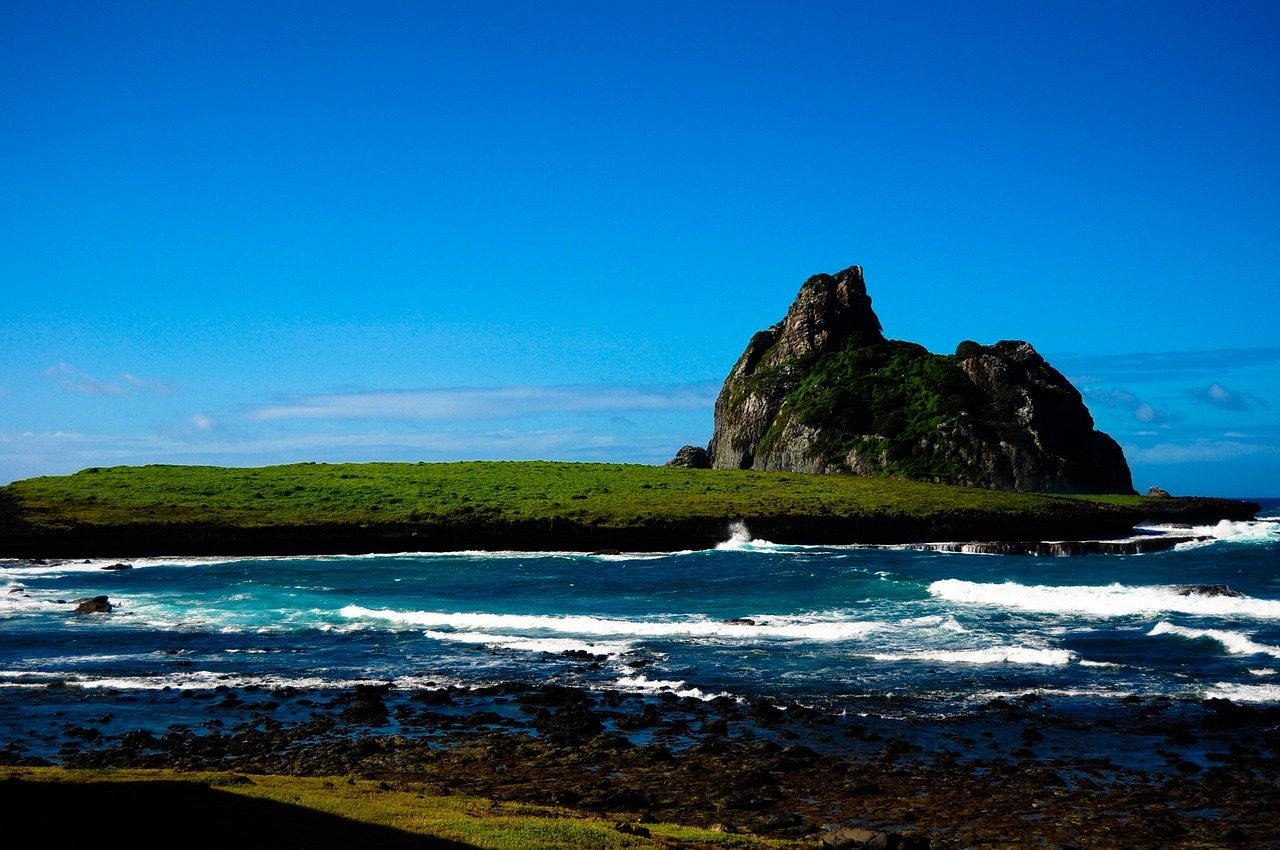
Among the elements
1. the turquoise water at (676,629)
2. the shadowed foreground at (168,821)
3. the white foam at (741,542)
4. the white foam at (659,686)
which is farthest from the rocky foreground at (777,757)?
the white foam at (741,542)

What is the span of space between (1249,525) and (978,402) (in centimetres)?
3466

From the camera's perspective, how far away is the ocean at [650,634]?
25547mm

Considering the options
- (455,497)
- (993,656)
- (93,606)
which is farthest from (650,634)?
(455,497)

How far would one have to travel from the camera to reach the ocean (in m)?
25.5

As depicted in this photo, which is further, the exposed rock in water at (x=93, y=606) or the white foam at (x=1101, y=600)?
the exposed rock in water at (x=93, y=606)

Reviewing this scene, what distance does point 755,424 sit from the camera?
128 m

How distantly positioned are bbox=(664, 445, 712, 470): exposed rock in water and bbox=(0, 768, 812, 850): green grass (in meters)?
119

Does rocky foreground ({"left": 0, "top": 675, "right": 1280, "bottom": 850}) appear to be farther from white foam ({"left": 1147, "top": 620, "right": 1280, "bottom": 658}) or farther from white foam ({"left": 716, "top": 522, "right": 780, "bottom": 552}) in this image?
white foam ({"left": 716, "top": 522, "right": 780, "bottom": 552})

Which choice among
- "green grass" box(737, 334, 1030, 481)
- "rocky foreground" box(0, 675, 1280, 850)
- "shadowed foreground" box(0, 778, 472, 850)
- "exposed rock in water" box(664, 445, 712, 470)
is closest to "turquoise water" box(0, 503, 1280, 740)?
"rocky foreground" box(0, 675, 1280, 850)

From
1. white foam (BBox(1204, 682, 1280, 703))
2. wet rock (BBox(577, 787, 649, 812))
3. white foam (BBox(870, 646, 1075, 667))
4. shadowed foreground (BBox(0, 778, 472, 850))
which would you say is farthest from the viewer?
white foam (BBox(870, 646, 1075, 667))

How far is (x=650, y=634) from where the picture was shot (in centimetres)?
3606

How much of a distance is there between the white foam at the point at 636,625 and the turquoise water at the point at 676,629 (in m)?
0.16

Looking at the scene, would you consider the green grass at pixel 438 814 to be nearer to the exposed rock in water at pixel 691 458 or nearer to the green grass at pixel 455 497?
the green grass at pixel 455 497

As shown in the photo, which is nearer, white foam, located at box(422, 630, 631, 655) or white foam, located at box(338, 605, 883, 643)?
white foam, located at box(422, 630, 631, 655)
